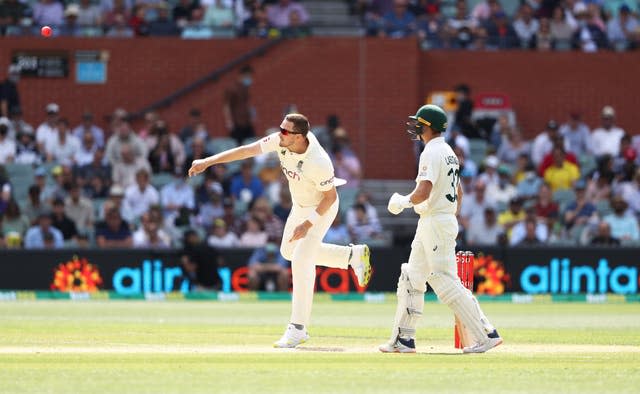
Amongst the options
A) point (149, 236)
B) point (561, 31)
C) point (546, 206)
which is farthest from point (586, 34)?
point (149, 236)

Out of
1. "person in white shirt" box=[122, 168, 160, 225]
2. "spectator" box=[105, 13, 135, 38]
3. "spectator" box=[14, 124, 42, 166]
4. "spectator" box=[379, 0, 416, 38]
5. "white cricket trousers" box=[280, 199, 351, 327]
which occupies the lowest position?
"white cricket trousers" box=[280, 199, 351, 327]

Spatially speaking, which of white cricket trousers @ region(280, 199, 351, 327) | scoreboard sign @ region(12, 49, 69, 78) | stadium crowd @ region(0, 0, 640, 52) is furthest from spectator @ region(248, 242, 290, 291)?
white cricket trousers @ region(280, 199, 351, 327)

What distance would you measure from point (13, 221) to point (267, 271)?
378 centimetres

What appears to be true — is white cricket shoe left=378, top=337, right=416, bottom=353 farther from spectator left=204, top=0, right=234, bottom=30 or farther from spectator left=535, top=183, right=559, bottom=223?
spectator left=204, top=0, right=234, bottom=30

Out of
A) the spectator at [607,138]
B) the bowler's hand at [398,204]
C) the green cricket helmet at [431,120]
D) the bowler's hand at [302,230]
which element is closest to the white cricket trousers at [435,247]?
the bowler's hand at [398,204]

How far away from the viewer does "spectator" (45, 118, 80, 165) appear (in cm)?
Answer: 2350

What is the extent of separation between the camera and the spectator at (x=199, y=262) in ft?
68.8

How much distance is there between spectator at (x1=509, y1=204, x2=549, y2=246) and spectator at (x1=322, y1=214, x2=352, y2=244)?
2419mm

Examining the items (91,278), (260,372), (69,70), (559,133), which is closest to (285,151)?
(260,372)

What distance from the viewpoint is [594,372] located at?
1000cm

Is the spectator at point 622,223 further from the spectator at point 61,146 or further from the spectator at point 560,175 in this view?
the spectator at point 61,146

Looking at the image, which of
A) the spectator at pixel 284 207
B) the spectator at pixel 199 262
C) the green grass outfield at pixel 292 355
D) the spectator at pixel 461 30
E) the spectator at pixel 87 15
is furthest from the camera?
the spectator at pixel 461 30

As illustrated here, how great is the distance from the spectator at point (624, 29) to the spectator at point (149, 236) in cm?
937

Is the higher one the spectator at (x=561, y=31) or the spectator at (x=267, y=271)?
the spectator at (x=561, y=31)
